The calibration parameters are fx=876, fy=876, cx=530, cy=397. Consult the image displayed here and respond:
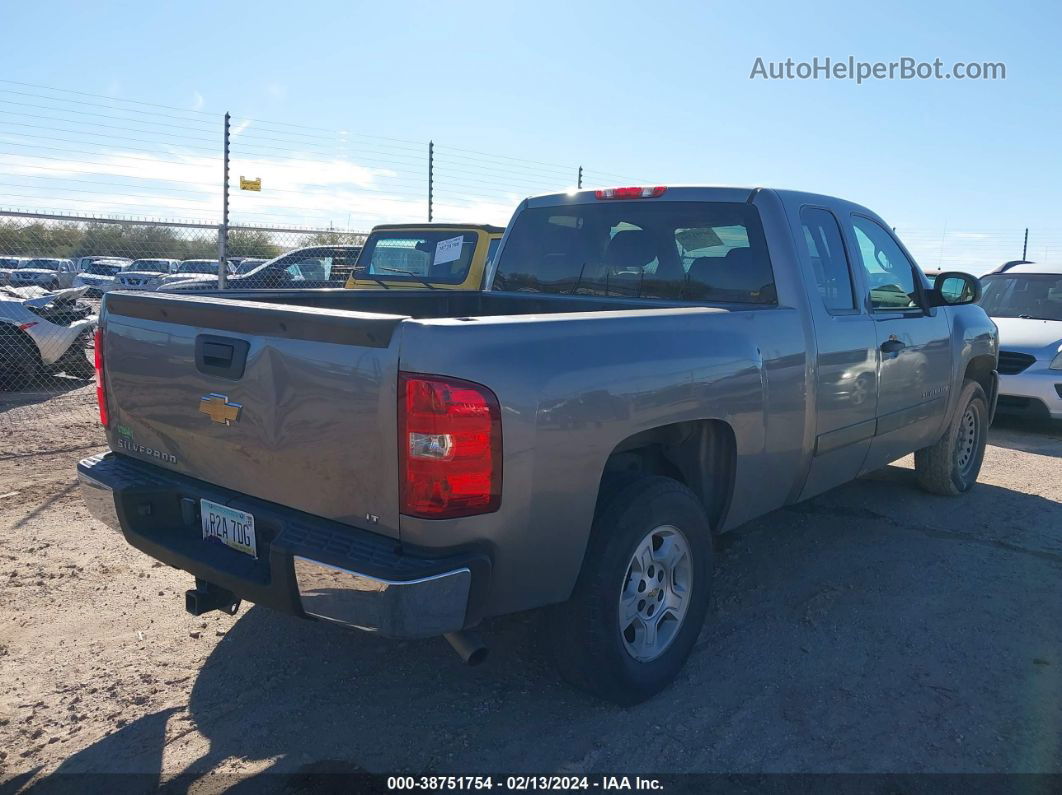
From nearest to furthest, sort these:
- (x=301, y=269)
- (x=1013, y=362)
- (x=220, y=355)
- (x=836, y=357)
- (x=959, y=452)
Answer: (x=220, y=355), (x=836, y=357), (x=959, y=452), (x=1013, y=362), (x=301, y=269)

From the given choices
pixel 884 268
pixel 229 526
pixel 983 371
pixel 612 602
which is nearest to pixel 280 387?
pixel 229 526

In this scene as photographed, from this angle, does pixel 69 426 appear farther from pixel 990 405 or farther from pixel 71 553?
pixel 990 405

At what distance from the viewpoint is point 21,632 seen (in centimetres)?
378

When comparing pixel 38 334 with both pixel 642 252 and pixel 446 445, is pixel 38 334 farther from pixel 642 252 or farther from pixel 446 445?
pixel 446 445

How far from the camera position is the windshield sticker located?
866cm

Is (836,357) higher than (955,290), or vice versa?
(955,290)

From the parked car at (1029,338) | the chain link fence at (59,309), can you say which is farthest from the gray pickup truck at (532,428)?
the parked car at (1029,338)

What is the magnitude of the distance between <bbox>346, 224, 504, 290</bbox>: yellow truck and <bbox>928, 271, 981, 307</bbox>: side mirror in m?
4.29

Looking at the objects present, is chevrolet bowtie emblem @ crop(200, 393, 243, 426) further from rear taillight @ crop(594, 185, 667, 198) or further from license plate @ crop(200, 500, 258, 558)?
rear taillight @ crop(594, 185, 667, 198)

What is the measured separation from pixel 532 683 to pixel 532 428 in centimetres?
135

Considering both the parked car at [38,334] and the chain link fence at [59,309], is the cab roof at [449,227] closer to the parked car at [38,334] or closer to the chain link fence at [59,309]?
the chain link fence at [59,309]

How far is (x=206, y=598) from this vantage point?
3.25 meters

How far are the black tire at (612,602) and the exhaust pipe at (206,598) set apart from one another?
122 cm

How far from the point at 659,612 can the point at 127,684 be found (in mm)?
2086
